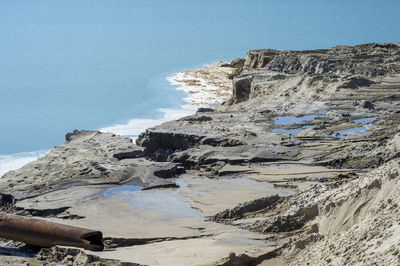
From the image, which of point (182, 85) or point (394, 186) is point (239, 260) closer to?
point (394, 186)

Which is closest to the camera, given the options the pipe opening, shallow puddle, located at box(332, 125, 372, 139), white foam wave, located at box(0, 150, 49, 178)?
the pipe opening

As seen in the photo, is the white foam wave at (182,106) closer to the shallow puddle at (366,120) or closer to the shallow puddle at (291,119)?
the shallow puddle at (291,119)

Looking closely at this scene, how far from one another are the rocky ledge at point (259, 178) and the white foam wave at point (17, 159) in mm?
1985

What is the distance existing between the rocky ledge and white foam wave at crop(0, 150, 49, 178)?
6.51ft

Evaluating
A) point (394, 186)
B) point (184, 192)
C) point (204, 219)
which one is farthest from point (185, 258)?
point (184, 192)

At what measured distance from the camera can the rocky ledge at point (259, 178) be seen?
6.32 meters

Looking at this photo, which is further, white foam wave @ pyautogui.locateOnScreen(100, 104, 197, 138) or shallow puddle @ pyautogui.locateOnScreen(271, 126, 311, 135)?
white foam wave @ pyautogui.locateOnScreen(100, 104, 197, 138)

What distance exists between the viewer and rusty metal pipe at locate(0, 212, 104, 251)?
303 inches

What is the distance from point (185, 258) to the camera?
690cm

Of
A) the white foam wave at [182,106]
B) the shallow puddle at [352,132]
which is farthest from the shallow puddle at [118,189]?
the white foam wave at [182,106]

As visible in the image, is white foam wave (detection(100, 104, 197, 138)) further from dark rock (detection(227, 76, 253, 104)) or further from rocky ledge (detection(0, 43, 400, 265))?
rocky ledge (detection(0, 43, 400, 265))

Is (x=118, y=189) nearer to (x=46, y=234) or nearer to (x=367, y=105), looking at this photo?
(x=46, y=234)

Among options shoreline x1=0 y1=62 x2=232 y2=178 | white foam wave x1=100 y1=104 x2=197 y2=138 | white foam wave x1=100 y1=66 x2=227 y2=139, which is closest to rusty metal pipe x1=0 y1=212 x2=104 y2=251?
shoreline x1=0 y1=62 x2=232 y2=178

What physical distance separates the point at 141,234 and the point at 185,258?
5.08ft
